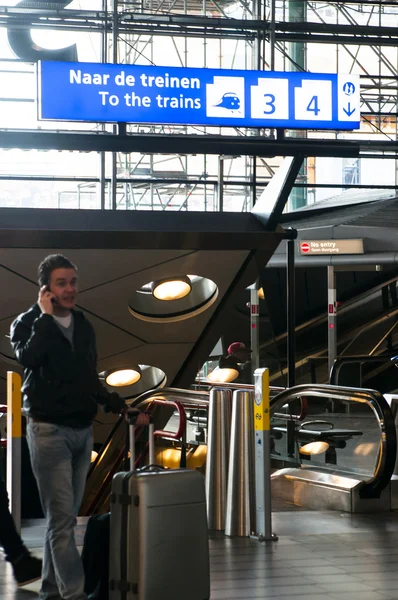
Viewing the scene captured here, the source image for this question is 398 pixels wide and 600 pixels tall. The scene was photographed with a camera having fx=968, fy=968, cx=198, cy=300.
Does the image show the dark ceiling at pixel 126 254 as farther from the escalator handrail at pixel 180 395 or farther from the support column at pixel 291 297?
the escalator handrail at pixel 180 395

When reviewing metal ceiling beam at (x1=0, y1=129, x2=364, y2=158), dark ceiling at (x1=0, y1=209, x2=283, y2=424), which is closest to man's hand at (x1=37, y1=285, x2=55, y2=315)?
metal ceiling beam at (x1=0, y1=129, x2=364, y2=158)

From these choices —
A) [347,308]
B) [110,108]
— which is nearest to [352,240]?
[347,308]

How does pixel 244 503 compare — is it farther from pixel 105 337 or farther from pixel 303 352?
pixel 303 352

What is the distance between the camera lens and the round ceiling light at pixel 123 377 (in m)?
12.6

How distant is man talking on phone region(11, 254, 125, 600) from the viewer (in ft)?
12.3

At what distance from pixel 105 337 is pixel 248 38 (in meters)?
12.3

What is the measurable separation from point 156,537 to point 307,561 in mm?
1463

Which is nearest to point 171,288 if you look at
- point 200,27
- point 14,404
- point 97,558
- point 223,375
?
point 223,375

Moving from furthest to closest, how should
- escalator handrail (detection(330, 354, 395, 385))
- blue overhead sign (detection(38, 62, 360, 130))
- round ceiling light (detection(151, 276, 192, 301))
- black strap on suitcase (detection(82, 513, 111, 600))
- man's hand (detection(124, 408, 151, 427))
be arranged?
1. escalator handrail (detection(330, 354, 395, 385))
2. round ceiling light (detection(151, 276, 192, 301))
3. blue overhead sign (detection(38, 62, 360, 130))
4. black strap on suitcase (detection(82, 513, 111, 600))
5. man's hand (detection(124, 408, 151, 427))

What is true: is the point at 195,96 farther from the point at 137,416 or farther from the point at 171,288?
the point at 137,416

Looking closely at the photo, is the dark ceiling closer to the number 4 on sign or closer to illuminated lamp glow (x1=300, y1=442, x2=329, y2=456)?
the number 4 on sign

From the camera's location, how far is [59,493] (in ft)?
12.4

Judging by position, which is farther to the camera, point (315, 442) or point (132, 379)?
point (132, 379)

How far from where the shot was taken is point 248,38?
71.6 ft
